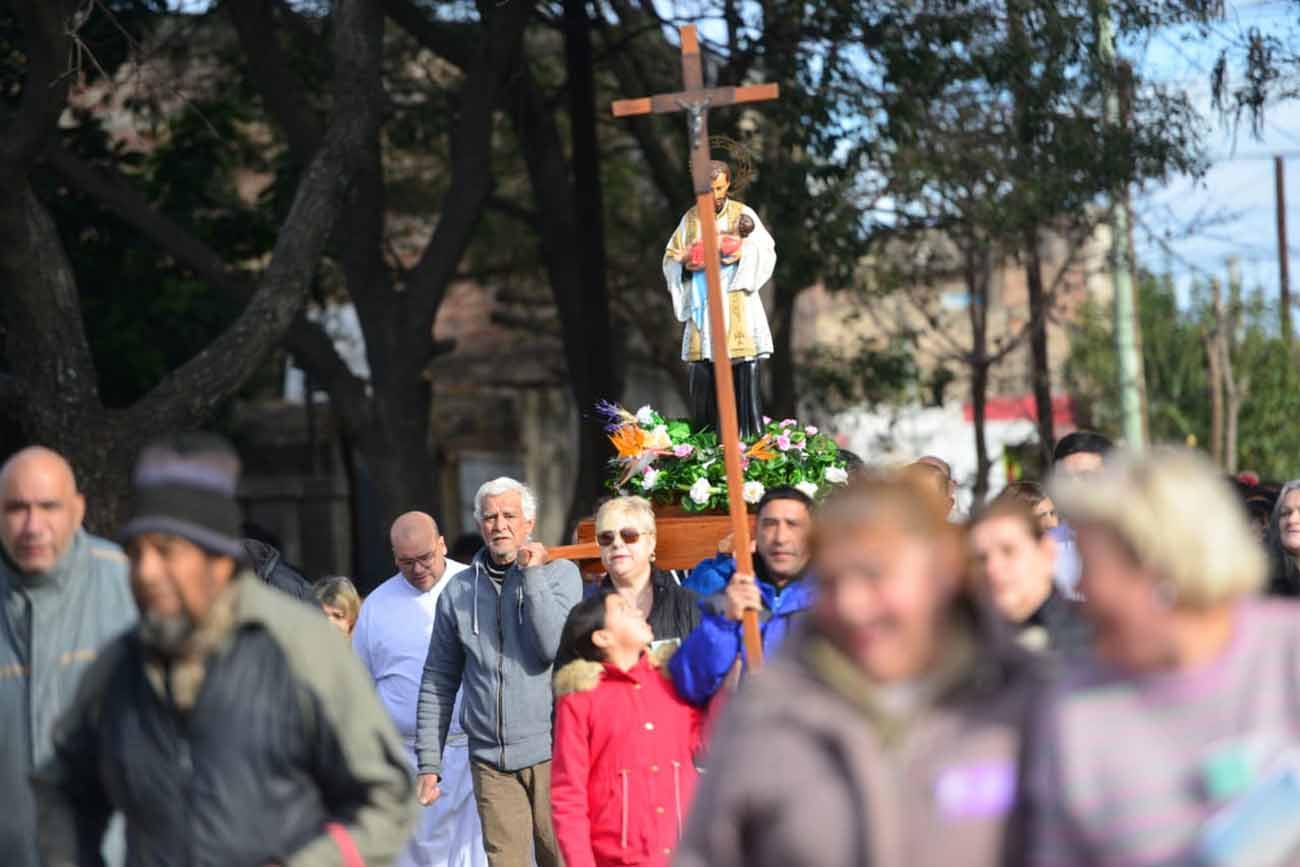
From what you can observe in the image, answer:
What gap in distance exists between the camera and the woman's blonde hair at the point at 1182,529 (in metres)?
3.70

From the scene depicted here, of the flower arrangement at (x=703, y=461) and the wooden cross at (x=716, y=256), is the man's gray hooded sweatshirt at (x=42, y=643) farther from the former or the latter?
the flower arrangement at (x=703, y=461)

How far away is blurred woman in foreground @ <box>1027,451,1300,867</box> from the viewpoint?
3717mm

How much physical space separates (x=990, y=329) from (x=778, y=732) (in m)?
45.4

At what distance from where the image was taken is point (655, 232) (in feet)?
92.2

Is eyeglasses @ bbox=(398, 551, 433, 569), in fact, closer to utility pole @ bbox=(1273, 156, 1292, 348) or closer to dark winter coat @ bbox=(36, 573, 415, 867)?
dark winter coat @ bbox=(36, 573, 415, 867)

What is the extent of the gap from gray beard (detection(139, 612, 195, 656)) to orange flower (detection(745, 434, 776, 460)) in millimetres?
5447

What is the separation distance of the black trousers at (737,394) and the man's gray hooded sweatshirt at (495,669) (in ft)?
5.15

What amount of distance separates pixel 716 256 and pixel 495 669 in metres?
2.52

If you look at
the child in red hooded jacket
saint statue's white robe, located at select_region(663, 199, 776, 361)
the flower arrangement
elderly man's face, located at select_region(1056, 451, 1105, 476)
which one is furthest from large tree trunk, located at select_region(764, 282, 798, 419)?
the child in red hooded jacket

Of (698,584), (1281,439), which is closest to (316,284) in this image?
(698,584)

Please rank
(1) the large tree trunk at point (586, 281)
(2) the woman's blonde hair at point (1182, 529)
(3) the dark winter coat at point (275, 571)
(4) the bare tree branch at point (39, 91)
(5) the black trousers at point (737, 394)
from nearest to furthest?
(2) the woman's blonde hair at point (1182, 529) < (3) the dark winter coat at point (275, 571) < (5) the black trousers at point (737, 394) < (4) the bare tree branch at point (39, 91) < (1) the large tree trunk at point (586, 281)

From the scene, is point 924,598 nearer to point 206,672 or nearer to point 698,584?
point 206,672

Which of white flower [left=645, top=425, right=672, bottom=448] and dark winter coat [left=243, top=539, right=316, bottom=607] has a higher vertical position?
white flower [left=645, top=425, right=672, bottom=448]

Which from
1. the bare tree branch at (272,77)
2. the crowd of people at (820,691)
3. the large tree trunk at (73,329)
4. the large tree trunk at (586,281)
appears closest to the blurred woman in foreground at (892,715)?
the crowd of people at (820,691)
